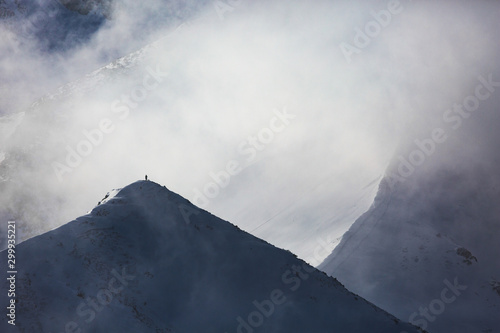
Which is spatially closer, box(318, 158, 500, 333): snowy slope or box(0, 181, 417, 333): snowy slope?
box(0, 181, 417, 333): snowy slope

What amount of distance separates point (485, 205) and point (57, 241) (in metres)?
79.7

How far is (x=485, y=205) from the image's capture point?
9206 cm

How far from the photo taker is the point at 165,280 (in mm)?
35281

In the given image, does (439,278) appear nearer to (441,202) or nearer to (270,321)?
(441,202)

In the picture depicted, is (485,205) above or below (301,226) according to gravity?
below

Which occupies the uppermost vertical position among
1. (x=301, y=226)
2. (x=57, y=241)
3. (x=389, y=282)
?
(x=301, y=226)

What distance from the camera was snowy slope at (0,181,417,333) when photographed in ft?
99.9

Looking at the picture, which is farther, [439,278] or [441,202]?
[441,202]

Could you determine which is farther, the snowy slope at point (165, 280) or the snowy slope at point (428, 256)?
the snowy slope at point (428, 256)

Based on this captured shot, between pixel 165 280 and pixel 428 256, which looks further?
pixel 428 256

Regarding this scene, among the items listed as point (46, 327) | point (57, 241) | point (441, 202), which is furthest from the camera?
point (441, 202)

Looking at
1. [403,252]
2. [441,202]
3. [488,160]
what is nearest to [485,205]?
[441,202]

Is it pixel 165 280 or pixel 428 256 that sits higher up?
pixel 165 280

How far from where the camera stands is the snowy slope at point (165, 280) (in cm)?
3045
